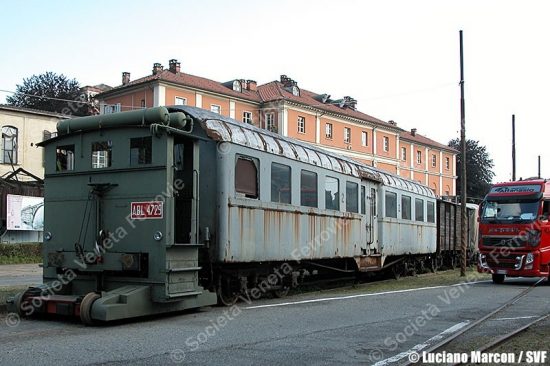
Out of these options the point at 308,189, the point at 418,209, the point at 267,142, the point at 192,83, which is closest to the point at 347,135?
the point at 192,83

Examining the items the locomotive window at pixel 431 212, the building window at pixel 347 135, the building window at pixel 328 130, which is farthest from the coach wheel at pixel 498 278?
the building window at pixel 347 135

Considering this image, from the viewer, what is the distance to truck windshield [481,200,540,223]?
59.2ft

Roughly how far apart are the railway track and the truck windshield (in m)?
6.05

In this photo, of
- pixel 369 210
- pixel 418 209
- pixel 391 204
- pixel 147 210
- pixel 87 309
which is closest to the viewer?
pixel 87 309

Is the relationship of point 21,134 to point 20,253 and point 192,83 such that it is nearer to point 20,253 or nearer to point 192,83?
point 20,253

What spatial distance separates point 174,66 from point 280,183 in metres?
40.7

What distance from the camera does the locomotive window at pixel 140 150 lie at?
9.51m

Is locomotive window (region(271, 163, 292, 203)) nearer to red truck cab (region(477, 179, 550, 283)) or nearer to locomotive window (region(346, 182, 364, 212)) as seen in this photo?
locomotive window (region(346, 182, 364, 212))

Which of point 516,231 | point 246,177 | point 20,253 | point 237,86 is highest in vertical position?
point 237,86

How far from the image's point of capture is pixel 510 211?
18453 mm

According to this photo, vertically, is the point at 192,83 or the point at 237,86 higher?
the point at 237,86

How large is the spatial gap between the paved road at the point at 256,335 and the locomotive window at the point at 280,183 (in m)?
2.11

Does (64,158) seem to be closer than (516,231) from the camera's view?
Yes

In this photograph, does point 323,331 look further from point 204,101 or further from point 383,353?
point 204,101
